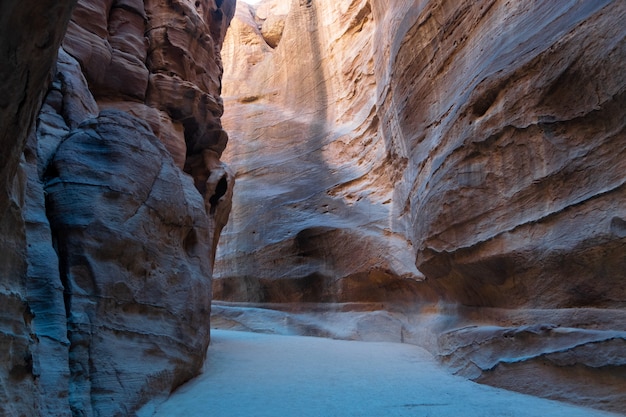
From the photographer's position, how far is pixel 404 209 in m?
11.8

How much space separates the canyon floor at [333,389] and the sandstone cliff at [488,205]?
41cm

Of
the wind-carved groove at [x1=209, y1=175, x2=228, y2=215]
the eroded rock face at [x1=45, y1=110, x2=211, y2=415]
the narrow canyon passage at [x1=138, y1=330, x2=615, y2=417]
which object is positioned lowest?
the narrow canyon passage at [x1=138, y1=330, x2=615, y2=417]

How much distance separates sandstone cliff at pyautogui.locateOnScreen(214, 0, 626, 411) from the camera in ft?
17.2

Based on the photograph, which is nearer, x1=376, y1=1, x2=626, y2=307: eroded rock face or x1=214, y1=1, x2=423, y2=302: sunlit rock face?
x1=376, y1=1, x2=626, y2=307: eroded rock face

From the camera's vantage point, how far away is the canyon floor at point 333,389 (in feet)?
16.4

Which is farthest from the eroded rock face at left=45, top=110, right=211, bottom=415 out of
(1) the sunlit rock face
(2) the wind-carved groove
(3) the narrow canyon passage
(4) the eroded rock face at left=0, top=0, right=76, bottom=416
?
(1) the sunlit rock face

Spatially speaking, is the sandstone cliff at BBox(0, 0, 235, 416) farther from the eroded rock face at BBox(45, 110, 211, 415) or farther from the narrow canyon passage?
the narrow canyon passage

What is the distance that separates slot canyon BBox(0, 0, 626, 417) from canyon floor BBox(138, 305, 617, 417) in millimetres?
45

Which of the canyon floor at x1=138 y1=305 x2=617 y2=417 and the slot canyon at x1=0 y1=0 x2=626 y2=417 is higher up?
the slot canyon at x1=0 y1=0 x2=626 y2=417

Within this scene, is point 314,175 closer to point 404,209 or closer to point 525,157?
point 404,209

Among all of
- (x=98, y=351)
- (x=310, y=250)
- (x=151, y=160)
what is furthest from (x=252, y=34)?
(x=98, y=351)

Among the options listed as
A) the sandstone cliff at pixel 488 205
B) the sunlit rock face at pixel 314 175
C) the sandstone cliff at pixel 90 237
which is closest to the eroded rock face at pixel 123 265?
the sandstone cliff at pixel 90 237

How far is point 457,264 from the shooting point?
7.46 m

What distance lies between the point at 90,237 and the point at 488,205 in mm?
5001
